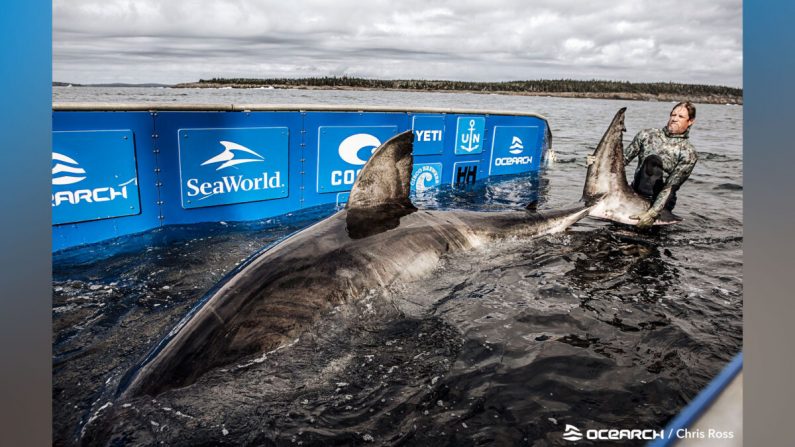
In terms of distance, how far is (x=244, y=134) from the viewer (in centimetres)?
711

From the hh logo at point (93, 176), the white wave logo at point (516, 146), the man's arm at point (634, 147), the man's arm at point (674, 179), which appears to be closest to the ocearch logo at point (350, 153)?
the hh logo at point (93, 176)

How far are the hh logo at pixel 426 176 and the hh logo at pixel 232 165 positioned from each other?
9.68 feet

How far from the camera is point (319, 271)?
3.47 metres

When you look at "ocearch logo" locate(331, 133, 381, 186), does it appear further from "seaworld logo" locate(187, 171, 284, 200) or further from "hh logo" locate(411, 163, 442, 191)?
"hh logo" locate(411, 163, 442, 191)

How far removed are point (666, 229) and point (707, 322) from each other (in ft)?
12.2

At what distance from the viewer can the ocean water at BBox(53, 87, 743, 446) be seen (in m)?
2.57

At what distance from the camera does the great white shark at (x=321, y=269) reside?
9.14 ft

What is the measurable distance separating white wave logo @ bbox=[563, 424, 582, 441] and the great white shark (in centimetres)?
169

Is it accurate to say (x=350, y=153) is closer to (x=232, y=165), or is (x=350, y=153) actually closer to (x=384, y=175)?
(x=232, y=165)

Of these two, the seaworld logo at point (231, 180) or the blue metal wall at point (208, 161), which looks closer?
the blue metal wall at point (208, 161)

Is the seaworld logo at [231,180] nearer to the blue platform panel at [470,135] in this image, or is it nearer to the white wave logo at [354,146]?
the white wave logo at [354,146]

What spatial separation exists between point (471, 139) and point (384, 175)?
6.49 meters

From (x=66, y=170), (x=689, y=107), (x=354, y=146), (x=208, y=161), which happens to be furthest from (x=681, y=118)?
(x=66, y=170)
